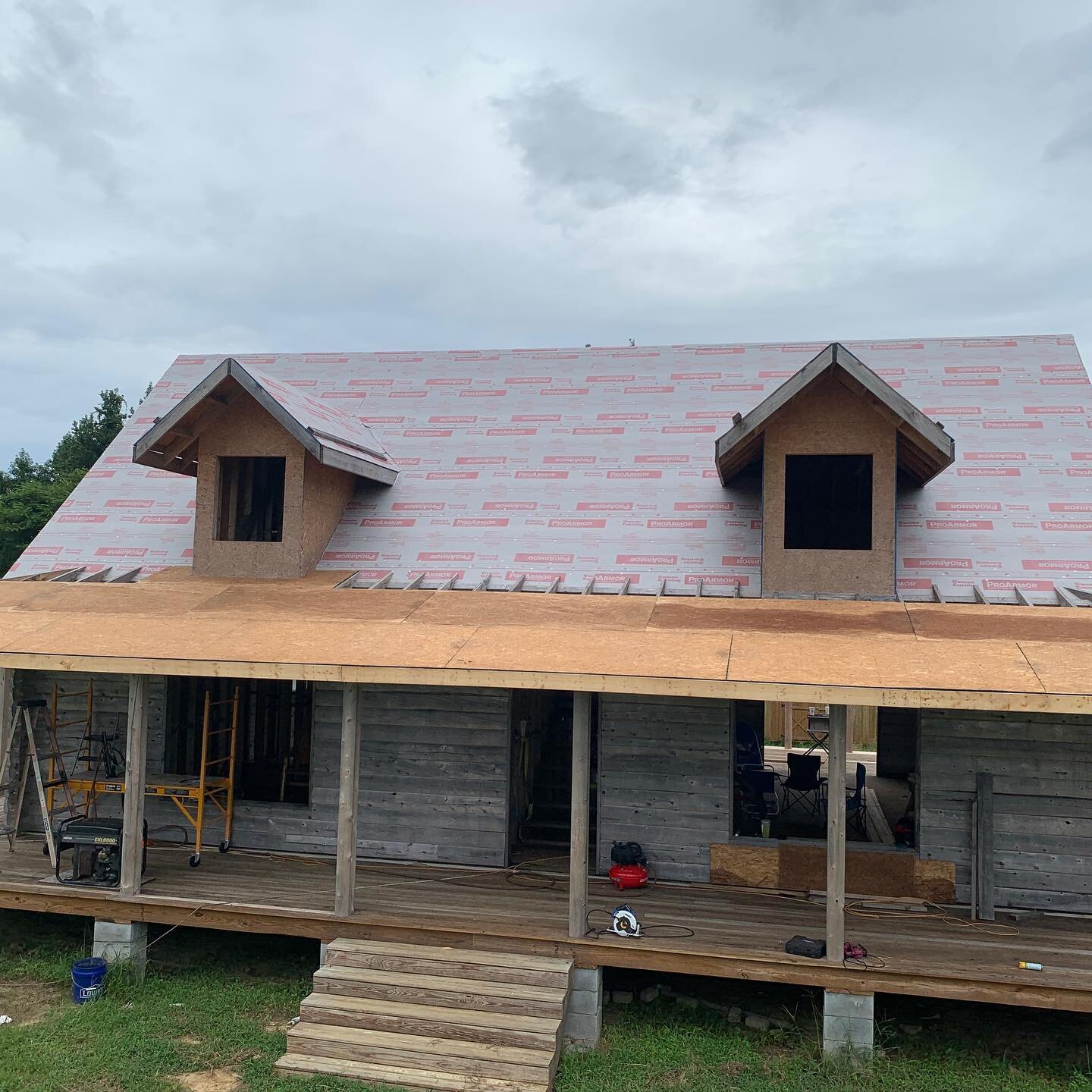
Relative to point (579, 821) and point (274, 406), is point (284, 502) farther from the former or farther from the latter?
point (579, 821)

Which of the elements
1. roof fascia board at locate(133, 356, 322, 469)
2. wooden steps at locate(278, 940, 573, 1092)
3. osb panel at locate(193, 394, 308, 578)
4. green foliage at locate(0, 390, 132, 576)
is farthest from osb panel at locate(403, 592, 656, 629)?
green foliage at locate(0, 390, 132, 576)

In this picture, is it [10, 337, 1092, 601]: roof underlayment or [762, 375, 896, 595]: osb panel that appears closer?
[762, 375, 896, 595]: osb panel

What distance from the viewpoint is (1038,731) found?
32.7 feet

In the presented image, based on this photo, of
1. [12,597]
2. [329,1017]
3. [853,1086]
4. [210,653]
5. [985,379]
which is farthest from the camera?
[985,379]

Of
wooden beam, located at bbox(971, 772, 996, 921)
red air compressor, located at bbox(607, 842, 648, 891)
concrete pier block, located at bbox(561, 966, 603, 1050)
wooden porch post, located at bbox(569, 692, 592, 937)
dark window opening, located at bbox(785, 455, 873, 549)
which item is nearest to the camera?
concrete pier block, located at bbox(561, 966, 603, 1050)

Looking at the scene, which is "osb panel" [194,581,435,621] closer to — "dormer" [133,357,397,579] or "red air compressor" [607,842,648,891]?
"dormer" [133,357,397,579]

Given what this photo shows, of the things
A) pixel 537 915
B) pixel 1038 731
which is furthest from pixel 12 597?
pixel 1038 731

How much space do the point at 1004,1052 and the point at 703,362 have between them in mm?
10864

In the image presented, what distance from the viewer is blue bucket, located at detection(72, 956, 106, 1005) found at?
9.31 m

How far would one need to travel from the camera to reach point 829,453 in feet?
37.8

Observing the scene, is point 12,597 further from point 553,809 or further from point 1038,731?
point 1038,731

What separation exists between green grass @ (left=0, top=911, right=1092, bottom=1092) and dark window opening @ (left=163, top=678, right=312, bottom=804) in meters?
2.59

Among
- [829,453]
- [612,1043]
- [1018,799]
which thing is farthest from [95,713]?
[1018,799]

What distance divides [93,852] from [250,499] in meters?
5.46
